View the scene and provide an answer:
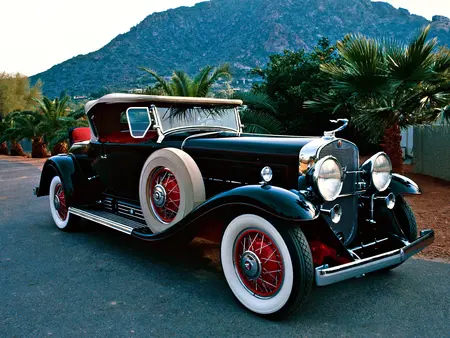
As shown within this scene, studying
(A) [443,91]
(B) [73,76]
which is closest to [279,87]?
(A) [443,91]

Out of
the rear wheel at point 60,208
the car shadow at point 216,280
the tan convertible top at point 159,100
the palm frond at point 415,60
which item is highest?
the palm frond at point 415,60

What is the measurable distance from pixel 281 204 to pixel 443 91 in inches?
224

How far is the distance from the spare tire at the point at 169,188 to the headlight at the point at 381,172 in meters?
1.53

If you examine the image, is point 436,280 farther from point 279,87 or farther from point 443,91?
point 279,87

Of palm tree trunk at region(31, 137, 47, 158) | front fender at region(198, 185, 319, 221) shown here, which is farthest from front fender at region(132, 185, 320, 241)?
palm tree trunk at region(31, 137, 47, 158)

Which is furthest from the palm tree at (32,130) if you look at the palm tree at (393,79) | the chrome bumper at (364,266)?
the chrome bumper at (364,266)

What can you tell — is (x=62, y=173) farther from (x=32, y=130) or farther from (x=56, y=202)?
(x=32, y=130)

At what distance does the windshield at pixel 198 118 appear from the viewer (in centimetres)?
442

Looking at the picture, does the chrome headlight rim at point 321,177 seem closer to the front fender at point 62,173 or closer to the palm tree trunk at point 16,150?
the front fender at point 62,173

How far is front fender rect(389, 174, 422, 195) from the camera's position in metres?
3.81

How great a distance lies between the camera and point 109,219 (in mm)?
4555

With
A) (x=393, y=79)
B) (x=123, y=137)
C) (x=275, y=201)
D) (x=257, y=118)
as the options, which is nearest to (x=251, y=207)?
(x=275, y=201)

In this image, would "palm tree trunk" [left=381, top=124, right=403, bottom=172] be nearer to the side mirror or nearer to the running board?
the side mirror

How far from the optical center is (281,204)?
2842 mm
